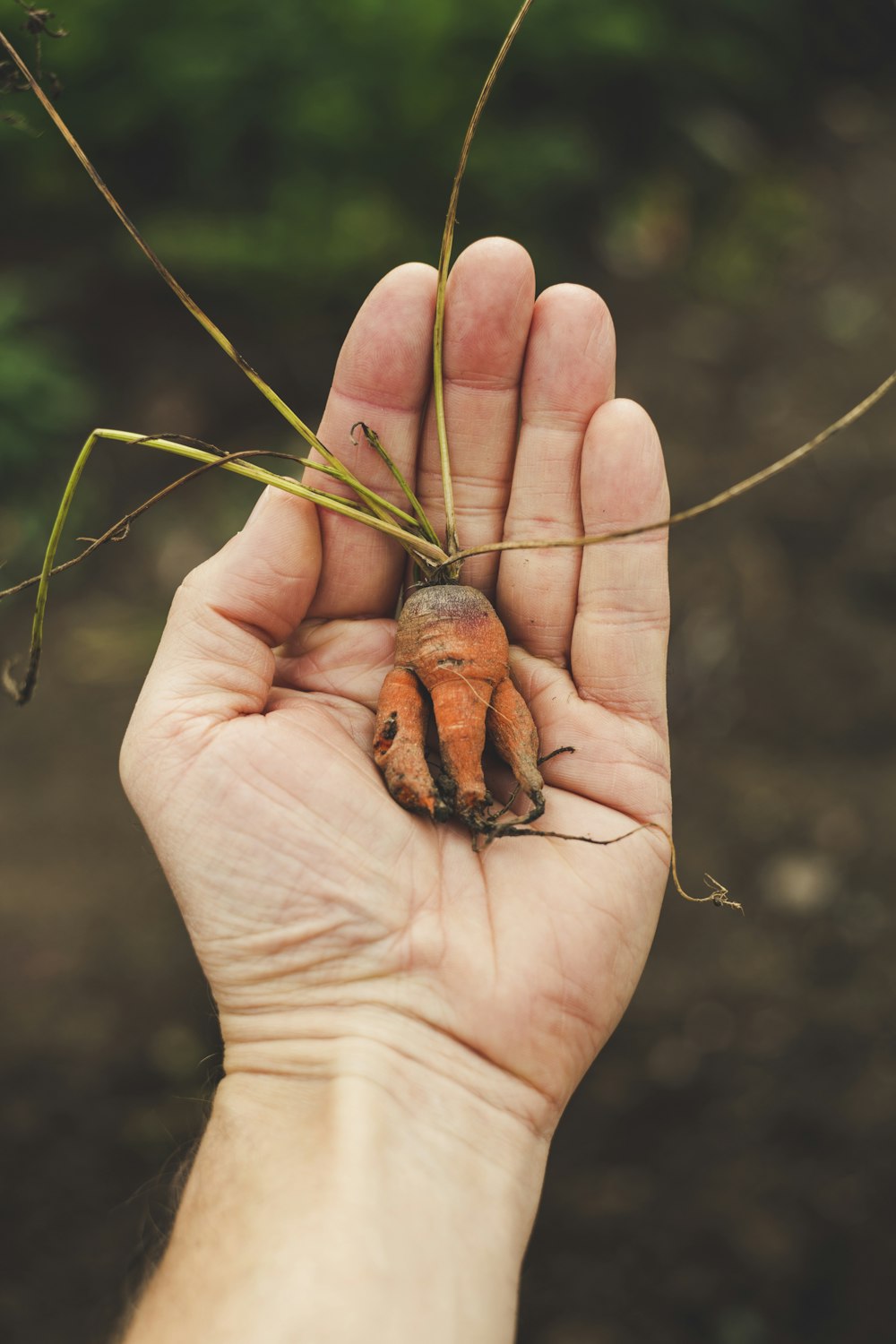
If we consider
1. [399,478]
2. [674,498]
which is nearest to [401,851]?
[399,478]

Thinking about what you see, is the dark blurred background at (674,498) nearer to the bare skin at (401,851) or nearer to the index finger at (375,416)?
the bare skin at (401,851)

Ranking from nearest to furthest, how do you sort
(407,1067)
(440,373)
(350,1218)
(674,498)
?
(350,1218) < (407,1067) < (440,373) < (674,498)

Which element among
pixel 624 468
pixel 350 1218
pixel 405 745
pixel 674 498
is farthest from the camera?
pixel 674 498

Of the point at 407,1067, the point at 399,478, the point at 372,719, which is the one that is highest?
the point at 399,478

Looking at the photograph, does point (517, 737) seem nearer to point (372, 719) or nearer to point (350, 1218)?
point (372, 719)

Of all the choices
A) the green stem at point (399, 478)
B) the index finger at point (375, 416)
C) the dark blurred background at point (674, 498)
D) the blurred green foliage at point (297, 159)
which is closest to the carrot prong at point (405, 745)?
the index finger at point (375, 416)

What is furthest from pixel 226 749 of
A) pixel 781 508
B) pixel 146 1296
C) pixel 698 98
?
pixel 698 98

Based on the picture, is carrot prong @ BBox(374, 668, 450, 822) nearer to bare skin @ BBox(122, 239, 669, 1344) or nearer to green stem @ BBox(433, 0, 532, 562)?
bare skin @ BBox(122, 239, 669, 1344)
